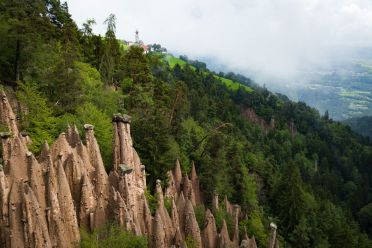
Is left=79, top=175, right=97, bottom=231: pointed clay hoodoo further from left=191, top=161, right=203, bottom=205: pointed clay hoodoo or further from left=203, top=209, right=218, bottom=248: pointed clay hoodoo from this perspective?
left=191, top=161, right=203, bottom=205: pointed clay hoodoo

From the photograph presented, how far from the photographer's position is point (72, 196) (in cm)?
2728

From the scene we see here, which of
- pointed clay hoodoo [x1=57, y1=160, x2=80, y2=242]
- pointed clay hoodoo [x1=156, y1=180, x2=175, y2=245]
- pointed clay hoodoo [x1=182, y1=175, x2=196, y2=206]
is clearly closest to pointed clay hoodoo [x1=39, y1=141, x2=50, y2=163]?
pointed clay hoodoo [x1=57, y1=160, x2=80, y2=242]

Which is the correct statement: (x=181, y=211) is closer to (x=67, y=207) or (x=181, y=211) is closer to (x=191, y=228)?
(x=191, y=228)

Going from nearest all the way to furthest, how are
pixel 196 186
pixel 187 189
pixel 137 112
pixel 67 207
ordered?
pixel 67 207 < pixel 187 189 < pixel 137 112 < pixel 196 186

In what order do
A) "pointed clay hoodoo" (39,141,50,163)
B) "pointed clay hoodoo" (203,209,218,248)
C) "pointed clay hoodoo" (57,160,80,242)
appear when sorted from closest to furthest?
"pointed clay hoodoo" (57,160,80,242) < "pointed clay hoodoo" (39,141,50,163) < "pointed clay hoodoo" (203,209,218,248)

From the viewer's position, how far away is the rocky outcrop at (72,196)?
22891 mm

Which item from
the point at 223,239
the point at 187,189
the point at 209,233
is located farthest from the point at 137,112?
the point at 223,239

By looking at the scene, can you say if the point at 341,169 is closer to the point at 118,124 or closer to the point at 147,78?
the point at 147,78

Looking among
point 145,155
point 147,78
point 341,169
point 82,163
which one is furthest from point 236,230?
point 341,169

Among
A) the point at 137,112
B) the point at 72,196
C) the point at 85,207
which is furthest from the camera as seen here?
the point at 137,112

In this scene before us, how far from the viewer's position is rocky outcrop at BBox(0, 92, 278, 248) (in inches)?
901

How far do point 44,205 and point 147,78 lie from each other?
42.6 metres

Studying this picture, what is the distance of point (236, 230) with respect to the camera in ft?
141

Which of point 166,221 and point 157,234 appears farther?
point 166,221
